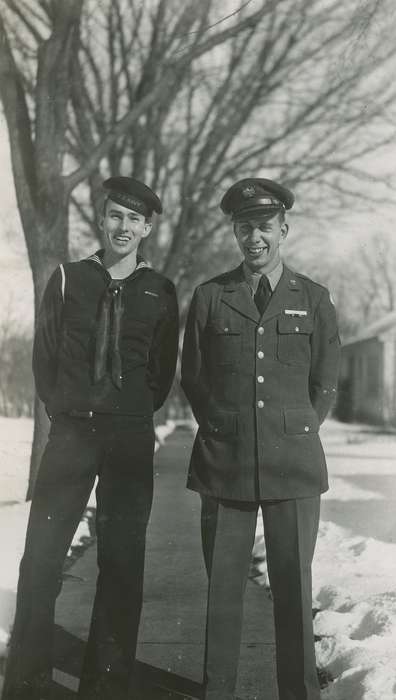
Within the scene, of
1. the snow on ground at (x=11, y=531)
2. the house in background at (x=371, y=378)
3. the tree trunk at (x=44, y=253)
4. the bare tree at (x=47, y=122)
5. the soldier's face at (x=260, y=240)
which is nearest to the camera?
the soldier's face at (x=260, y=240)

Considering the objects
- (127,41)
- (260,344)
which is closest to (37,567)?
(260,344)

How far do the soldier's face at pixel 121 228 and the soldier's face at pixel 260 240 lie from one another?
0.42 m

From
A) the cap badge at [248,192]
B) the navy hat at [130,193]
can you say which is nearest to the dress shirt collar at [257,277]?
the cap badge at [248,192]

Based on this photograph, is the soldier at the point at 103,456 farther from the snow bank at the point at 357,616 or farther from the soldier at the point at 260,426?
the snow bank at the point at 357,616

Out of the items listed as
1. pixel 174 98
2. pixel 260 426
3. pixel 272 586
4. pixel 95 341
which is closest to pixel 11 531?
pixel 95 341

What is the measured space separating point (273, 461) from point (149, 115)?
10994mm

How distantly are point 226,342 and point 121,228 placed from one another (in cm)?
61

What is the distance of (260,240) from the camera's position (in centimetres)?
290

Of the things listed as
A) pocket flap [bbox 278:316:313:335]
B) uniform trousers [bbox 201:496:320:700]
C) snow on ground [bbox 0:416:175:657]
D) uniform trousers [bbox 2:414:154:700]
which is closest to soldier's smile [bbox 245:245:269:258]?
pocket flap [bbox 278:316:313:335]

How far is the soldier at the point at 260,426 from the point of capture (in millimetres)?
2844

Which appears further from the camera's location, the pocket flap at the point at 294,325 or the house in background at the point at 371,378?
the house in background at the point at 371,378

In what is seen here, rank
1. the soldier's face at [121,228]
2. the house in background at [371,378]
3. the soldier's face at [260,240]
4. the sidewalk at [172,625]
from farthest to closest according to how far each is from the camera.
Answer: the house in background at [371,378], the sidewalk at [172,625], the soldier's face at [121,228], the soldier's face at [260,240]

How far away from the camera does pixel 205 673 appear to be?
2830 millimetres

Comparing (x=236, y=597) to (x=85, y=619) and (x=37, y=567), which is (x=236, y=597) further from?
(x=85, y=619)
